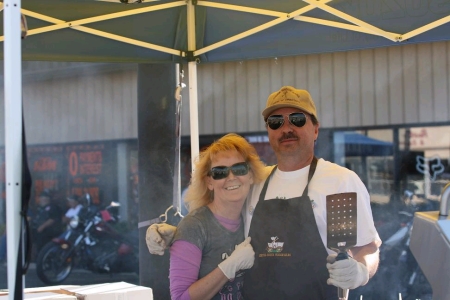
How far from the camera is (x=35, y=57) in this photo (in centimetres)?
325

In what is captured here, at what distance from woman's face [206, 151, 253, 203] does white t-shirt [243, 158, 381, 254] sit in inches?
3.6

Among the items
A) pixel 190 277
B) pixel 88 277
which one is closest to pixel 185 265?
pixel 190 277

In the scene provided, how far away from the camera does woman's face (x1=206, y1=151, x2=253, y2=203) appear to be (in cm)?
245

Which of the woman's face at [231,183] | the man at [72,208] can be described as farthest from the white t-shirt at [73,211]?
the woman's face at [231,183]

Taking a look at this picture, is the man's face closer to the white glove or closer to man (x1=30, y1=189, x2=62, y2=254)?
the white glove

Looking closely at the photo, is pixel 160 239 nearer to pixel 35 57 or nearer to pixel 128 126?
pixel 35 57

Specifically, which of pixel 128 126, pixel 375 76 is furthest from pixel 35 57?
pixel 128 126

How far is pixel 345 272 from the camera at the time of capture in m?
2.16

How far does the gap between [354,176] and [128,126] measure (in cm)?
724

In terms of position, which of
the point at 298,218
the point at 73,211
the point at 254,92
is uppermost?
the point at 254,92

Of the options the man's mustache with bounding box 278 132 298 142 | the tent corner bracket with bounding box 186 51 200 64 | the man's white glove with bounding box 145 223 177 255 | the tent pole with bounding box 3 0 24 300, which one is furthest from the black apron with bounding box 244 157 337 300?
the tent corner bracket with bounding box 186 51 200 64

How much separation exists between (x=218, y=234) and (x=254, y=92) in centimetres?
610

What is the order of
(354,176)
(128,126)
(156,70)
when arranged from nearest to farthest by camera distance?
1. (354,176)
2. (156,70)
3. (128,126)

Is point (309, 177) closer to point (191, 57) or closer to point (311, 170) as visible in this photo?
point (311, 170)
